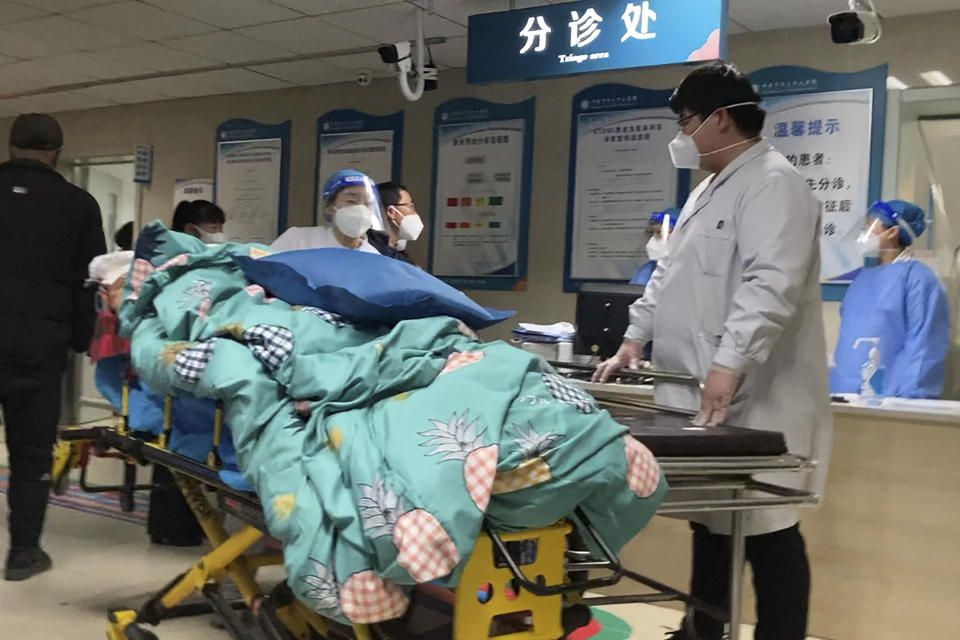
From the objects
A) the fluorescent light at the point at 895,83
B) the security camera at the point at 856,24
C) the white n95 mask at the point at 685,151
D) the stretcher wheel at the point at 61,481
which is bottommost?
the stretcher wheel at the point at 61,481

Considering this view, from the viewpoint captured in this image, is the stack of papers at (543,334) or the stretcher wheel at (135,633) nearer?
the stretcher wheel at (135,633)

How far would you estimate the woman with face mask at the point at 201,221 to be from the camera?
12.3 ft

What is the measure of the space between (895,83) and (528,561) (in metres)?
3.17

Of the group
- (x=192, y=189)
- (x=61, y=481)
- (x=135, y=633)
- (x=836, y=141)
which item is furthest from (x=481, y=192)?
(x=135, y=633)

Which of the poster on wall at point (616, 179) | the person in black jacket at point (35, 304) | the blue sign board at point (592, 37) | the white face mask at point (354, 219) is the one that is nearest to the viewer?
the person in black jacket at point (35, 304)

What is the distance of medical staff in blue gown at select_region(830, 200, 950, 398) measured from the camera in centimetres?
348

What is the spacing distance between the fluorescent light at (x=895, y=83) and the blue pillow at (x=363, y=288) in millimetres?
2749

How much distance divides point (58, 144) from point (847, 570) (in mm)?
2691

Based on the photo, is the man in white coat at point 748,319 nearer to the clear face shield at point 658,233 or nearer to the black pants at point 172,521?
the black pants at point 172,521

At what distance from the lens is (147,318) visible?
1.84 metres

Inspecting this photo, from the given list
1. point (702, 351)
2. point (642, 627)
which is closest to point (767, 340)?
point (702, 351)

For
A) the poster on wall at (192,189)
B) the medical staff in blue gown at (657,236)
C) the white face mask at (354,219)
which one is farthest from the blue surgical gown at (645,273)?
the poster on wall at (192,189)

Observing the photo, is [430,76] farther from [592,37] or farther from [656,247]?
[592,37]

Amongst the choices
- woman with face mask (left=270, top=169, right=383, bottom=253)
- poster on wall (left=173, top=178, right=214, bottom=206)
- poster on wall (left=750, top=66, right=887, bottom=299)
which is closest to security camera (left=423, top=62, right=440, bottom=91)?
woman with face mask (left=270, top=169, right=383, bottom=253)
